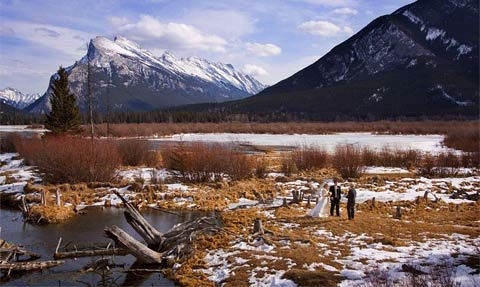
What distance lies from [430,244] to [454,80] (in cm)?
19027

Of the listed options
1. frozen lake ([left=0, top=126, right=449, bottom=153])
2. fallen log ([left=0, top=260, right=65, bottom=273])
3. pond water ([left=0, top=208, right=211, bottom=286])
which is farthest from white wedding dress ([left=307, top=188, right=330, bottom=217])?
frozen lake ([left=0, top=126, right=449, bottom=153])

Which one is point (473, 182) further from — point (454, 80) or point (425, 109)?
point (454, 80)

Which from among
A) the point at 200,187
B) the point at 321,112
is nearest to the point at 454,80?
the point at 321,112

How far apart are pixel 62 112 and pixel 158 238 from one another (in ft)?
90.0

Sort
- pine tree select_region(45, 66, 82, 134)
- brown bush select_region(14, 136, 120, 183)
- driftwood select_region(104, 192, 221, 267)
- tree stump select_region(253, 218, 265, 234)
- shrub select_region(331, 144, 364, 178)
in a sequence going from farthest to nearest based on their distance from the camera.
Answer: pine tree select_region(45, 66, 82, 134) → shrub select_region(331, 144, 364, 178) → brown bush select_region(14, 136, 120, 183) → tree stump select_region(253, 218, 265, 234) → driftwood select_region(104, 192, 221, 267)

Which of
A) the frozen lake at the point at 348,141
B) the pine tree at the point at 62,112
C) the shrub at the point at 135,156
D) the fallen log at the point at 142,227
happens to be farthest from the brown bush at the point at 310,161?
the fallen log at the point at 142,227

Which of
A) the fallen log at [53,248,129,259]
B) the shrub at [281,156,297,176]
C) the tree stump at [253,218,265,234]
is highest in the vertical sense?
the shrub at [281,156,297,176]

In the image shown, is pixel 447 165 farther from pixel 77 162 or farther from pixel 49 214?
pixel 49 214

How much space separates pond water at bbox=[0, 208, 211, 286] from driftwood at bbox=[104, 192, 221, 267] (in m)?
0.62

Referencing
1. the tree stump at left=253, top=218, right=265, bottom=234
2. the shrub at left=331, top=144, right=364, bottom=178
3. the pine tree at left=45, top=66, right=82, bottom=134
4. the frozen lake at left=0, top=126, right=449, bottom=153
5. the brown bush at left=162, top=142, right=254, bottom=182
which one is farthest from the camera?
the frozen lake at left=0, top=126, right=449, bottom=153

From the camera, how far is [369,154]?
123 ft

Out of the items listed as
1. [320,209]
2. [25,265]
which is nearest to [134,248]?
[25,265]

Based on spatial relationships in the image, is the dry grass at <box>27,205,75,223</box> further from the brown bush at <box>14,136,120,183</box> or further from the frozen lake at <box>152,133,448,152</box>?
the frozen lake at <box>152,133,448,152</box>

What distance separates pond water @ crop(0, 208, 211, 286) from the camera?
1302 centimetres
